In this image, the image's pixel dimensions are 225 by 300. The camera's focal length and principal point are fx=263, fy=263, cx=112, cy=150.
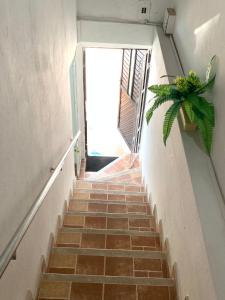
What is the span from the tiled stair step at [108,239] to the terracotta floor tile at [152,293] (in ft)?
2.01

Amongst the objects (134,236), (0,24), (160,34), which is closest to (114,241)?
(134,236)

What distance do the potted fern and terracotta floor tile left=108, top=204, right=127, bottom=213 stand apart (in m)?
1.86

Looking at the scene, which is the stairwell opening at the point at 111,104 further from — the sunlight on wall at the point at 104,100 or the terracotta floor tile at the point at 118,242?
the terracotta floor tile at the point at 118,242

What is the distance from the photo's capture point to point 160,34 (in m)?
4.23

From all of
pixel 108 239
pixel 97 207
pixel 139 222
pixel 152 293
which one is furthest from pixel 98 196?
pixel 152 293

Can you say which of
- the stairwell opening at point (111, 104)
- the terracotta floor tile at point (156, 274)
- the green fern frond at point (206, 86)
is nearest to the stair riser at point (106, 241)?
the terracotta floor tile at point (156, 274)

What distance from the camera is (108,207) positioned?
3.97 m

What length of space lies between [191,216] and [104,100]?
8.74m

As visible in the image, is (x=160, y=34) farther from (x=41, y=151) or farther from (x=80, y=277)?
(x=80, y=277)

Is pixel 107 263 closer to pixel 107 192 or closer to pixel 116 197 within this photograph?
pixel 116 197

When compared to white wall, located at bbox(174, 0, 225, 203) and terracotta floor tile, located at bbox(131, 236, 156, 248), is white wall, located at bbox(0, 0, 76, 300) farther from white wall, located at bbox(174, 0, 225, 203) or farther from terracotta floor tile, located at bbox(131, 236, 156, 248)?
white wall, located at bbox(174, 0, 225, 203)

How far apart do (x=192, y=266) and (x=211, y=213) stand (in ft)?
1.67

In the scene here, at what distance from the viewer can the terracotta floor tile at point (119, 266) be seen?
2717 mm

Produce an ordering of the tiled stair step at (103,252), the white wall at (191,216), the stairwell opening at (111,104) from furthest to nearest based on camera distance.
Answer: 1. the stairwell opening at (111,104)
2. the tiled stair step at (103,252)
3. the white wall at (191,216)
